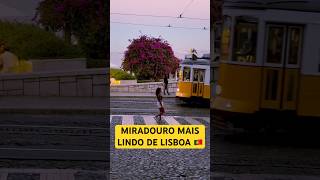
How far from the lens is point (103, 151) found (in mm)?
5391

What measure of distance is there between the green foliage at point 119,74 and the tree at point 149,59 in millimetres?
38

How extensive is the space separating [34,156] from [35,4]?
1.54m

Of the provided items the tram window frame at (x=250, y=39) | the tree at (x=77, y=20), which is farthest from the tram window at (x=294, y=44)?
the tree at (x=77, y=20)

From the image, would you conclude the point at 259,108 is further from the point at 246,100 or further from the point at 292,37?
the point at 292,37

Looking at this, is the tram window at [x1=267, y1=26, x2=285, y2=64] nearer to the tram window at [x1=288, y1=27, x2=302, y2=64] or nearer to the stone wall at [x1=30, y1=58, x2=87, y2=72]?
the tram window at [x1=288, y1=27, x2=302, y2=64]

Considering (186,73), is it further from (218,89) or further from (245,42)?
(245,42)

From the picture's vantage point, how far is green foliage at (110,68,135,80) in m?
3.88

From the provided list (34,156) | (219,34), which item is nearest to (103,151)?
(34,156)

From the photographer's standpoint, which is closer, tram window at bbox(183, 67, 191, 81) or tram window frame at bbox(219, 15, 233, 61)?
tram window at bbox(183, 67, 191, 81)

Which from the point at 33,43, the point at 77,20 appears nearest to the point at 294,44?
the point at 77,20

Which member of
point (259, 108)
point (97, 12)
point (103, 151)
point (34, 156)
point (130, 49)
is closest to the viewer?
point (130, 49)

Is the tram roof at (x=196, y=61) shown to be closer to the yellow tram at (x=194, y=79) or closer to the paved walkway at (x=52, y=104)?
the yellow tram at (x=194, y=79)

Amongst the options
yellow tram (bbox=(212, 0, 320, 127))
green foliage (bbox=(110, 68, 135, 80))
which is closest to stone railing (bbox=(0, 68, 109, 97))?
green foliage (bbox=(110, 68, 135, 80))

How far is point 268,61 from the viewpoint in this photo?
435 cm
